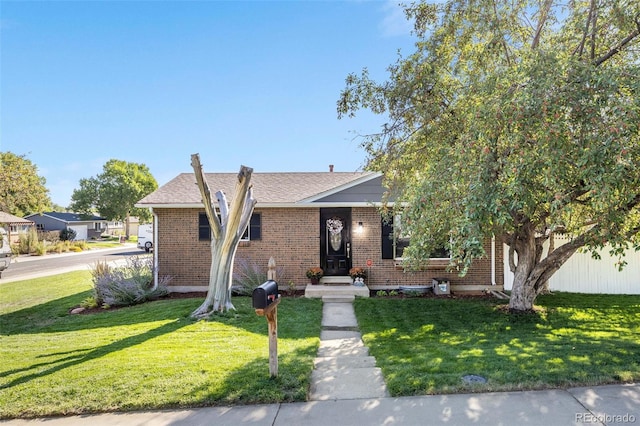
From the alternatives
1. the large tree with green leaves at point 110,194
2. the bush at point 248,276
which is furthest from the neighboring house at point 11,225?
the bush at point 248,276

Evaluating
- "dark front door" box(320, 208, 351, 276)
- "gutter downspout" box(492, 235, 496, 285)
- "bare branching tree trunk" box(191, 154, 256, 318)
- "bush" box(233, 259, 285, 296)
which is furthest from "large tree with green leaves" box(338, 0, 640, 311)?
"bush" box(233, 259, 285, 296)

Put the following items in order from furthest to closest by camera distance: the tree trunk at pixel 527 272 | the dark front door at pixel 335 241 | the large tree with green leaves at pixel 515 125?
the dark front door at pixel 335 241
the tree trunk at pixel 527 272
the large tree with green leaves at pixel 515 125

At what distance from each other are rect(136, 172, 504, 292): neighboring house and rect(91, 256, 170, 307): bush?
661 mm

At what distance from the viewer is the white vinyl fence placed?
1030cm

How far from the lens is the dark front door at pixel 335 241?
1103cm

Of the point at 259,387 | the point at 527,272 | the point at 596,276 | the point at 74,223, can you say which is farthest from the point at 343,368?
the point at 74,223

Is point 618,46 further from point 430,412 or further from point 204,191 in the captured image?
point 204,191

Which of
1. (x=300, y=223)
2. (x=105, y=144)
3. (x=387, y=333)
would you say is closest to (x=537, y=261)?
(x=387, y=333)

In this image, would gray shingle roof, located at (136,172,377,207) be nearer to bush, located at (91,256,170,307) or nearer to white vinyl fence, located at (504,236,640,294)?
bush, located at (91,256,170,307)

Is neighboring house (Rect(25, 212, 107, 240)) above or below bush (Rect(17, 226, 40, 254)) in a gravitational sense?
above

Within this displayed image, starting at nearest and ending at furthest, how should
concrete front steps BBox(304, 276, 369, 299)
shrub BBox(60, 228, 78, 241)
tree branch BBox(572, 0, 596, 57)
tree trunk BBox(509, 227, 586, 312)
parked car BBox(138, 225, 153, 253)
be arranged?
1. tree branch BBox(572, 0, 596, 57)
2. tree trunk BBox(509, 227, 586, 312)
3. concrete front steps BBox(304, 276, 369, 299)
4. parked car BBox(138, 225, 153, 253)
5. shrub BBox(60, 228, 78, 241)

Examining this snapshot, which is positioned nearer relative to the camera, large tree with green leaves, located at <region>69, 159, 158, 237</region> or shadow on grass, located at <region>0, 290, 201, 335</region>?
shadow on grass, located at <region>0, 290, 201, 335</region>

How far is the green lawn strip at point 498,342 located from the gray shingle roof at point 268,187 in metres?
4.09

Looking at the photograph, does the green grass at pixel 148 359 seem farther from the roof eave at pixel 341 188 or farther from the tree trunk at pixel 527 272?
the tree trunk at pixel 527 272
